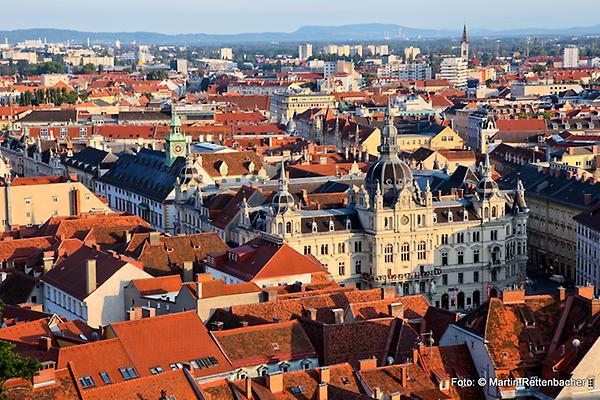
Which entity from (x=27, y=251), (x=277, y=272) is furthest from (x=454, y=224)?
(x=27, y=251)

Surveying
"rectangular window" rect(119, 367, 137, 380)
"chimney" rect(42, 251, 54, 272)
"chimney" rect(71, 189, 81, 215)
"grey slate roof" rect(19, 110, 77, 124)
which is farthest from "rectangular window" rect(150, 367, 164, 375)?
"grey slate roof" rect(19, 110, 77, 124)

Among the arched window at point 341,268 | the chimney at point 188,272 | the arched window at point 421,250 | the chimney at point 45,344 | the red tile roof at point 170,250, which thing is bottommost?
the arched window at point 341,268

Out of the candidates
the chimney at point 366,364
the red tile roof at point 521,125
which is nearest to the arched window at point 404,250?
the chimney at point 366,364

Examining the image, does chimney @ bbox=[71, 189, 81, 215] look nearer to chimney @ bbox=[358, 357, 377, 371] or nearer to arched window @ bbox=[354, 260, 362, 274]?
arched window @ bbox=[354, 260, 362, 274]

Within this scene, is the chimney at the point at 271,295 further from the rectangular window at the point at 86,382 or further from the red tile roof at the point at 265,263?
the rectangular window at the point at 86,382

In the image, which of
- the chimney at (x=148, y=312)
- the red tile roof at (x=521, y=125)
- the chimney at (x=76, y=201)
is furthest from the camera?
the red tile roof at (x=521, y=125)

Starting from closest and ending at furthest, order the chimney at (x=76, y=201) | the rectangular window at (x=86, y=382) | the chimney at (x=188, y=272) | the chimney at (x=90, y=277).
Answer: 1. the rectangular window at (x=86, y=382)
2. the chimney at (x=90, y=277)
3. the chimney at (x=188, y=272)
4. the chimney at (x=76, y=201)

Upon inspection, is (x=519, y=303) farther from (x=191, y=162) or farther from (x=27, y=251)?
(x=191, y=162)
